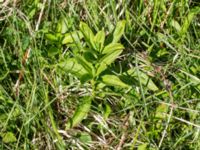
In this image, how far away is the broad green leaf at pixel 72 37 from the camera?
6.03ft

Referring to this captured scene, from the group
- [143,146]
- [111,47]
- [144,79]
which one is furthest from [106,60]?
[143,146]

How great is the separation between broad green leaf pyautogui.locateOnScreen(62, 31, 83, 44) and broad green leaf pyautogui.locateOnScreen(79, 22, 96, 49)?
54 mm

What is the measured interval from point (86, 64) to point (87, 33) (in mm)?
127

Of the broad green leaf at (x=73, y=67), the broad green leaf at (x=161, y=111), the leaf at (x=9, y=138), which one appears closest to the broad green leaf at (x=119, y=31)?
the broad green leaf at (x=73, y=67)

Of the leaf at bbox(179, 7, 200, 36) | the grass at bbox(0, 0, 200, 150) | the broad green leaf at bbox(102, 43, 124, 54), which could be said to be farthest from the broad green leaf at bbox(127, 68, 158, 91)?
the leaf at bbox(179, 7, 200, 36)

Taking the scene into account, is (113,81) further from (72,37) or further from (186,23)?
(186,23)

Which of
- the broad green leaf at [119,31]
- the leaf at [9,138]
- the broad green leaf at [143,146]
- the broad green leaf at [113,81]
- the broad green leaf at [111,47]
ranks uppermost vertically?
the broad green leaf at [119,31]

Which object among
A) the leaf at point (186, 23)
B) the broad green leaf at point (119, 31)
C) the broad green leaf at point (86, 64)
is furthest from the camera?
the leaf at point (186, 23)

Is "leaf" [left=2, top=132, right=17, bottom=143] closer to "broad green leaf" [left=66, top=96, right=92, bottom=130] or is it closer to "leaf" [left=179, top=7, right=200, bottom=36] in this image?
"broad green leaf" [left=66, top=96, right=92, bottom=130]

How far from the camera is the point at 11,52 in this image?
186cm

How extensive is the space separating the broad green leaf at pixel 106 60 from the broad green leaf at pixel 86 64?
0.02 metres

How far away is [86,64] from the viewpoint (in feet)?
5.57

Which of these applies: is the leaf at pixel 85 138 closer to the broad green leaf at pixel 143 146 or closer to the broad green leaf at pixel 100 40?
the broad green leaf at pixel 143 146

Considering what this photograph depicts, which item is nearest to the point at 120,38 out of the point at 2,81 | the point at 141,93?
the point at 141,93
